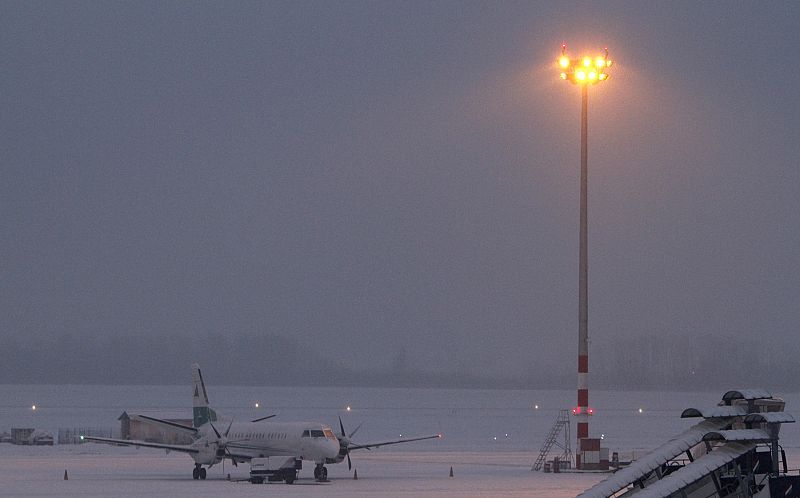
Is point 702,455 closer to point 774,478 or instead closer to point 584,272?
point 774,478

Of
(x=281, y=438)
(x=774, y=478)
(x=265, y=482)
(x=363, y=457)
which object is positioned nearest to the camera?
(x=774, y=478)

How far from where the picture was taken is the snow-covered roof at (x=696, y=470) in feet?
56.3

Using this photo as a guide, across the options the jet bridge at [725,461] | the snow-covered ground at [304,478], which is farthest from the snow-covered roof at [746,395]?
the snow-covered ground at [304,478]

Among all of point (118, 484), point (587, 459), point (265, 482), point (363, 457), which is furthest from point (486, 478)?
point (363, 457)

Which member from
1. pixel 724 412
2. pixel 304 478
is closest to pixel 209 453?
pixel 304 478

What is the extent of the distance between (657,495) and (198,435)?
4695cm

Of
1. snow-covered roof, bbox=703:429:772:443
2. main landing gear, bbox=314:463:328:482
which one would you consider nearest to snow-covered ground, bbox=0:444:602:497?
main landing gear, bbox=314:463:328:482

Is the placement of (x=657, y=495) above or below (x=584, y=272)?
below

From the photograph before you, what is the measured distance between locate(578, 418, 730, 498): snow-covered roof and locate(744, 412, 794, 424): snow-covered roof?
0.80 m

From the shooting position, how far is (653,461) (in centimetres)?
1873

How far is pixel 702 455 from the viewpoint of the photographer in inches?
760

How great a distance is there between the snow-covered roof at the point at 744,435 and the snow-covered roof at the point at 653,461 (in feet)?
2.01

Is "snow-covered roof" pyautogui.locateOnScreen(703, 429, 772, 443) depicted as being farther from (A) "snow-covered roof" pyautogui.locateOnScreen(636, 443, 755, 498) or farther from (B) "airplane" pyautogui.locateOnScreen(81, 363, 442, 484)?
(B) "airplane" pyautogui.locateOnScreen(81, 363, 442, 484)

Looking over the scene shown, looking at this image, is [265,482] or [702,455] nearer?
[702,455]
